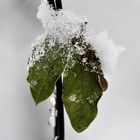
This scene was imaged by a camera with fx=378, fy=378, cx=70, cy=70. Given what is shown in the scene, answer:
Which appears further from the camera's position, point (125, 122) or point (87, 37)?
point (125, 122)

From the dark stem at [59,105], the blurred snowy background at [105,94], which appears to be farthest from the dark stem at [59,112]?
the blurred snowy background at [105,94]

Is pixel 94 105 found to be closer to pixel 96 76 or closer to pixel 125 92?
Result: pixel 96 76

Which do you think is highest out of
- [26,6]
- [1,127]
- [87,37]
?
[26,6]

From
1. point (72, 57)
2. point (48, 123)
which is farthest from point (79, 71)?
point (48, 123)

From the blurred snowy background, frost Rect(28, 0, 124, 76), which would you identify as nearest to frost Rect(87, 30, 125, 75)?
frost Rect(28, 0, 124, 76)

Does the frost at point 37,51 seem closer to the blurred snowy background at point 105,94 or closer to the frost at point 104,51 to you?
the frost at point 104,51

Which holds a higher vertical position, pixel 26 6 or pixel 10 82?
pixel 26 6
